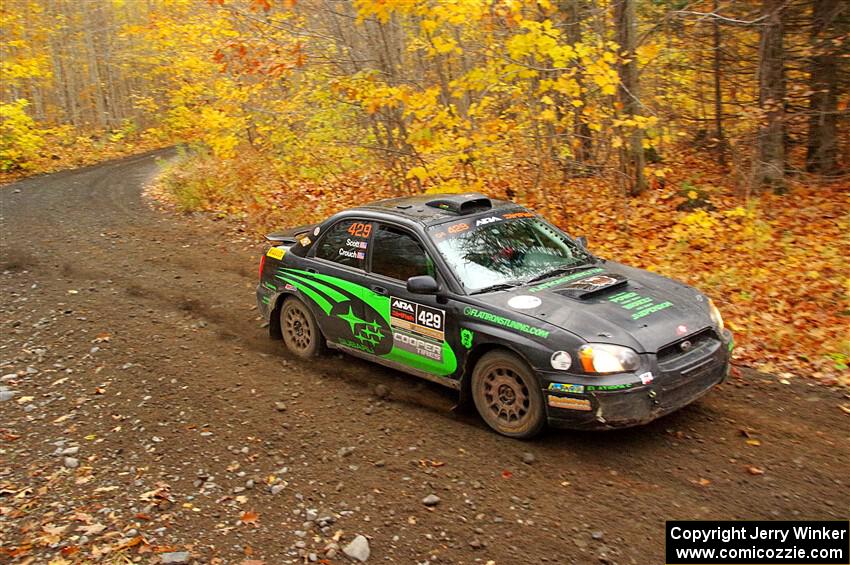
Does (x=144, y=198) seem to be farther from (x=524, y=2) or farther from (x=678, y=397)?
(x=678, y=397)

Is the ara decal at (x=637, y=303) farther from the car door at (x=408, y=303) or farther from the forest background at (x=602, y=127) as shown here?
the forest background at (x=602, y=127)

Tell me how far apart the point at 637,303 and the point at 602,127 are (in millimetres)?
6609

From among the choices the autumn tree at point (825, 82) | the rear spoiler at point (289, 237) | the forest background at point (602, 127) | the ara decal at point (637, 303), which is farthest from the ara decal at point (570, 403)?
the autumn tree at point (825, 82)

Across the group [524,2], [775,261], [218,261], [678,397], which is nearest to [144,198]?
[218,261]

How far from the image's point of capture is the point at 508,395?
535 centimetres

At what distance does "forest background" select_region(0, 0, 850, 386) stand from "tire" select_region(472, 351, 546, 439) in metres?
2.82

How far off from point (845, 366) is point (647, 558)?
3.83 m

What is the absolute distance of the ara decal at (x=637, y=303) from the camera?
17.4ft

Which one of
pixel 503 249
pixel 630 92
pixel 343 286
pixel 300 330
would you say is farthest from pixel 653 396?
pixel 630 92

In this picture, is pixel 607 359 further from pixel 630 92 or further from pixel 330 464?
pixel 630 92

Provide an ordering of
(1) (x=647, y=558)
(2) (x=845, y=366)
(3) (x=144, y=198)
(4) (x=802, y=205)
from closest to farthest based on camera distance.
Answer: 1. (1) (x=647, y=558)
2. (2) (x=845, y=366)
3. (4) (x=802, y=205)
4. (3) (x=144, y=198)

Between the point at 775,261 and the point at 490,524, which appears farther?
the point at 775,261

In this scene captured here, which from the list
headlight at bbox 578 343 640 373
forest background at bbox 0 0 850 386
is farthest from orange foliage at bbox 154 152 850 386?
headlight at bbox 578 343 640 373

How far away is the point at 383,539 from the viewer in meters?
4.22
